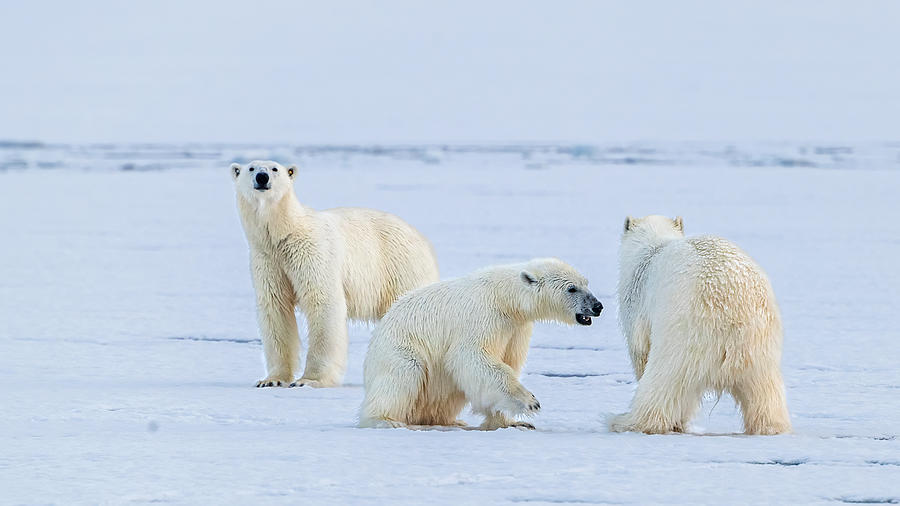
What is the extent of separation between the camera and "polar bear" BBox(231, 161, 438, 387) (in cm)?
549

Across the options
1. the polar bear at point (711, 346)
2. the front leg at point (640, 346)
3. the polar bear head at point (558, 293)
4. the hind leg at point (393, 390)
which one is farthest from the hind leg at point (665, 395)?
the hind leg at point (393, 390)

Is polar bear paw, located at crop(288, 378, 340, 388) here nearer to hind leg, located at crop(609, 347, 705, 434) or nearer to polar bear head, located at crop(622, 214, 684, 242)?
polar bear head, located at crop(622, 214, 684, 242)

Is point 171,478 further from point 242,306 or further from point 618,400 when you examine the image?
point 242,306

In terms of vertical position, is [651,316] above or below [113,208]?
above

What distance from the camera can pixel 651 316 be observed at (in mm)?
4102

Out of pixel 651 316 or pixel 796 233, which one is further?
pixel 796 233

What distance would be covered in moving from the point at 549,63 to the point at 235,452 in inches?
1488

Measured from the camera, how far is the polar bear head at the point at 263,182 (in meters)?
5.56

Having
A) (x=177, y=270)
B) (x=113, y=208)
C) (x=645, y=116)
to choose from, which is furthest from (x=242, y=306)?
(x=645, y=116)

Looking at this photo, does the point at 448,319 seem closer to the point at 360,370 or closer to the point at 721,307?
the point at 721,307

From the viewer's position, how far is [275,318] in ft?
18.5

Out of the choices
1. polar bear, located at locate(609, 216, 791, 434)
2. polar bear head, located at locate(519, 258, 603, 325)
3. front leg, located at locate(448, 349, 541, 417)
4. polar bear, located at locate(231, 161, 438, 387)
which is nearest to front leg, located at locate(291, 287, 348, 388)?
polar bear, located at locate(231, 161, 438, 387)

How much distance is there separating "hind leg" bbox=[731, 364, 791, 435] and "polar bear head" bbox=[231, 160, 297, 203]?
8.40ft

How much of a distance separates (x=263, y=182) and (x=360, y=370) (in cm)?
111
